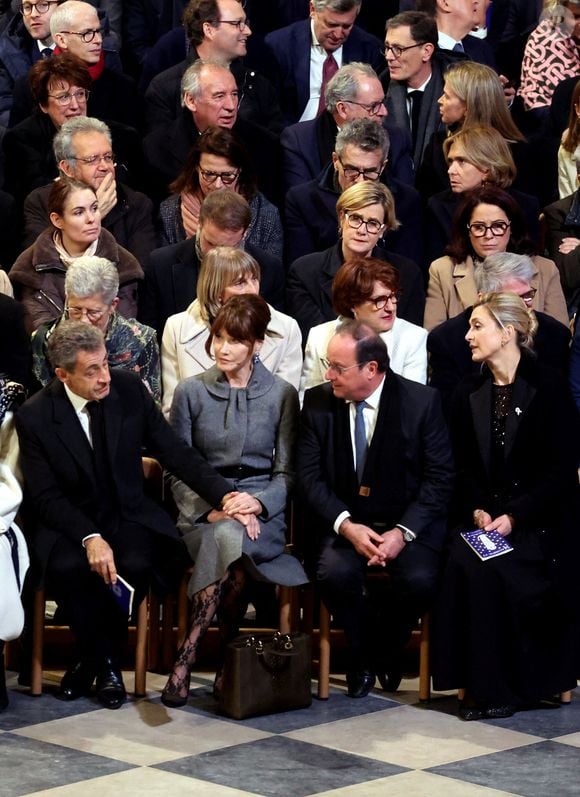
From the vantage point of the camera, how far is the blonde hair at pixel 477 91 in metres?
7.44

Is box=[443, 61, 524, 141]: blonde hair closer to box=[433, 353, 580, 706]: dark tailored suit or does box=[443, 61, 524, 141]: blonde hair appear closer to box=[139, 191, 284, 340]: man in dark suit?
box=[139, 191, 284, 340]: man in dark suit

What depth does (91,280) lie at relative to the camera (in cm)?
614

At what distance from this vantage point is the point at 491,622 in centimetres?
578

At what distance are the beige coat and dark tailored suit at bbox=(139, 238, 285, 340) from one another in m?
0.62

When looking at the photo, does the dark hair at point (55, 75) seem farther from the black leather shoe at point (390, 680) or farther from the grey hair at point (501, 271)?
the black leather shoe at point (390, 680)

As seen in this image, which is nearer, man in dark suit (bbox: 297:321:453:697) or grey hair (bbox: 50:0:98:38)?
man in dark suit (bbox: 297:321:453:697)

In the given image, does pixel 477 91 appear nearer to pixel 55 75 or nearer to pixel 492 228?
pixel 492 228

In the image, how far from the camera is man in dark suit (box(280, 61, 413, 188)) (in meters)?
7.45

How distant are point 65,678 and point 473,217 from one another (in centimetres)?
247

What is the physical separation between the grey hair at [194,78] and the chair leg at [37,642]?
8.62 feet

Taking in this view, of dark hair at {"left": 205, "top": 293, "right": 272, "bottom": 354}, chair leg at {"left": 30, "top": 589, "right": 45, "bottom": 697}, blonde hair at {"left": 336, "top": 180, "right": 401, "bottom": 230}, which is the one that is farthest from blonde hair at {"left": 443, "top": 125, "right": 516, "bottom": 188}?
chair leg at {"left": 30, "top": 589, "right": 45, "bottom": 697}

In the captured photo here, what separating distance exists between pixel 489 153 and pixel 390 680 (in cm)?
238

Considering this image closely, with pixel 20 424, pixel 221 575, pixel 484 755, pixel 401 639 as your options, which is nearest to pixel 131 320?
pixel 20 424

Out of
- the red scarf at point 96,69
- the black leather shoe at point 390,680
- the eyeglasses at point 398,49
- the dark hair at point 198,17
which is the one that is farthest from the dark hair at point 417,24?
the black leather shoe at point 390,680
